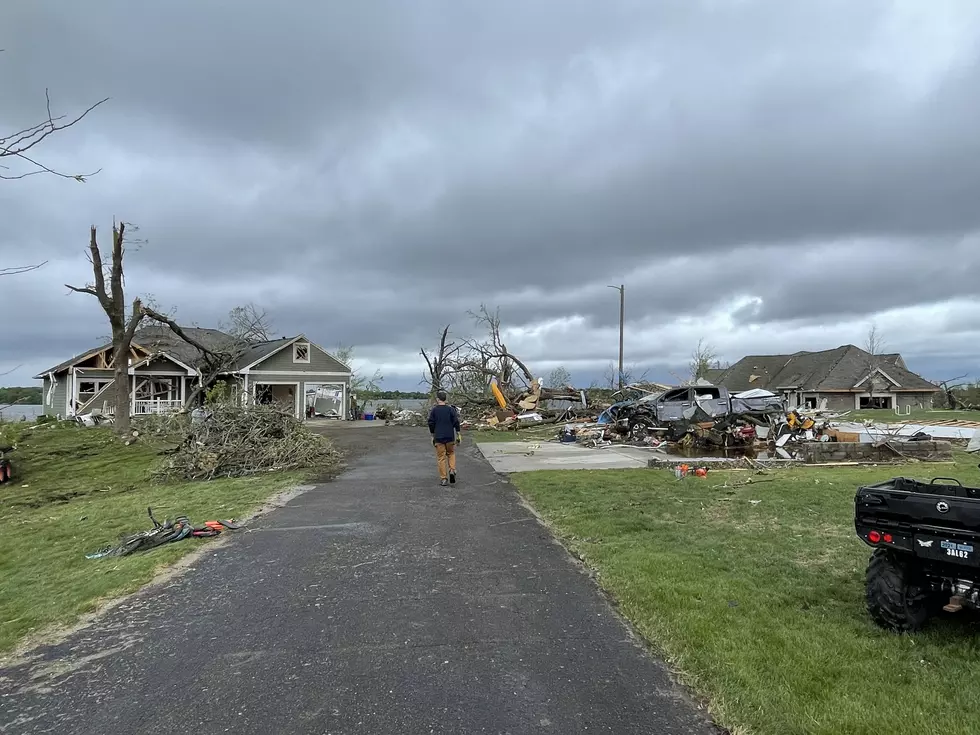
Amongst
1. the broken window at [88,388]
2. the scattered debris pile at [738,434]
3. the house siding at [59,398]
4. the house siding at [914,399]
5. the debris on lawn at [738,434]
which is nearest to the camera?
the debris on lawn at [738,434]

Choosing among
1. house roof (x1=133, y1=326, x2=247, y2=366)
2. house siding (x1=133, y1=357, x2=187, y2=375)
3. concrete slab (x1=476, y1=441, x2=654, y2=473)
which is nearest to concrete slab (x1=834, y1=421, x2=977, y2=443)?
concrete slab (x1=476, y1=441, x2=654, y2=473)

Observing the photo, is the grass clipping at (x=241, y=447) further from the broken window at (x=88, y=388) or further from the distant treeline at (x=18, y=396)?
the broken window at (x=88, y=388)

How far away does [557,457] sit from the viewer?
53.6ft

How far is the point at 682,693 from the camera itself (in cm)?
343

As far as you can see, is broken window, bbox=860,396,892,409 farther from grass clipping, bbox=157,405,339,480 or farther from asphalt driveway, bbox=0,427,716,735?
asphalt driveway, bbox=0,427,716,735

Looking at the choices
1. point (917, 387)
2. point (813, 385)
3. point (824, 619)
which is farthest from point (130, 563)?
point (917, 387)

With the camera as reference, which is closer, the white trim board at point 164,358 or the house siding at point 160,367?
the white trim board at point 164,358

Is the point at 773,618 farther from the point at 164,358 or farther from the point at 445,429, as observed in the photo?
the point at 164,358

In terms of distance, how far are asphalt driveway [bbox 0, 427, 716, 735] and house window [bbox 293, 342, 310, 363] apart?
3191 cm

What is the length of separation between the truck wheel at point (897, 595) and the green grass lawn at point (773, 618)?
10 centimetres

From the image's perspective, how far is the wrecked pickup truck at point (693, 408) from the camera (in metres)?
18.5

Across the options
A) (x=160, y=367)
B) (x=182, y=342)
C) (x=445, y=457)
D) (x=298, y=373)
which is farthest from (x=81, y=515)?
(x=182, y=342)

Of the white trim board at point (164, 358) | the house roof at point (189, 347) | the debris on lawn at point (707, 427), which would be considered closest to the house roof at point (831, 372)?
the debris on lawn at point (707, 427)

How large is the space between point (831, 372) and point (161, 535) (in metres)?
55.8
